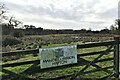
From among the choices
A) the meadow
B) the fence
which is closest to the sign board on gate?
the fence

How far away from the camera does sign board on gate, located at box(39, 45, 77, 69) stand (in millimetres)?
6480

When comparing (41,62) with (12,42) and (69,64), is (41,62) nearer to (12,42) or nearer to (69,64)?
(69,64)

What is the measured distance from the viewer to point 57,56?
6.77 meters

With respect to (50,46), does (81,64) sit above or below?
below

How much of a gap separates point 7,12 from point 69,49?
31160 mm

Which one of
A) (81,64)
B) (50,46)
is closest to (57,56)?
(81,64)

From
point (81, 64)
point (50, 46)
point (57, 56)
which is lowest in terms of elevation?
point (81, 64)

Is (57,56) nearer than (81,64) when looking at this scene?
Yes

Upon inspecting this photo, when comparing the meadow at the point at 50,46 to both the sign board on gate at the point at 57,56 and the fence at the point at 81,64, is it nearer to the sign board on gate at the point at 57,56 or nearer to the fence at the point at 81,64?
the fence at the point at 81,64

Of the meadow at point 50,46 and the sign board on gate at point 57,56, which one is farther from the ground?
the sign board on gate at point 57,56

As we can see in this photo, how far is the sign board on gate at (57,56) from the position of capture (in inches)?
255

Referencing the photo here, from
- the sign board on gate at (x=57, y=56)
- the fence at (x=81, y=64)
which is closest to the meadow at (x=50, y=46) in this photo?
the fence at (x=81, y=64)

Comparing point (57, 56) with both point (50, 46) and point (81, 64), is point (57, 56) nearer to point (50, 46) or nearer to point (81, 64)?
point (81, 64)

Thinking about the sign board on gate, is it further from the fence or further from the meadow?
the meadow
